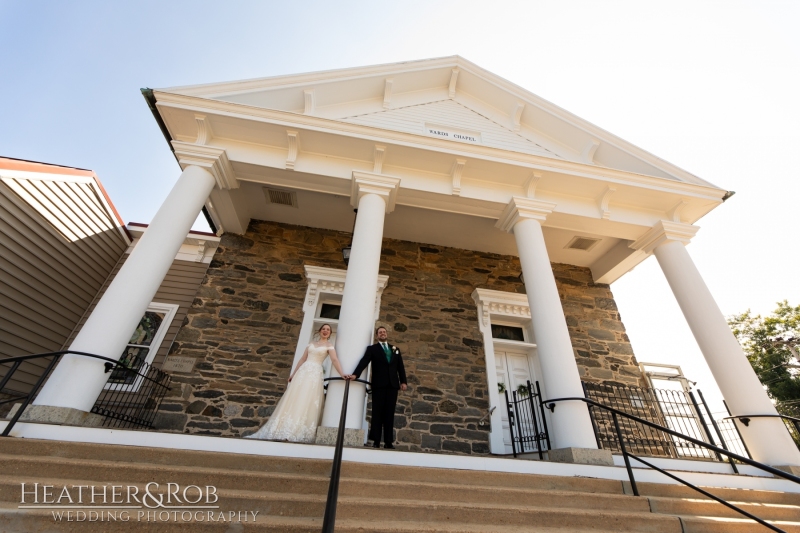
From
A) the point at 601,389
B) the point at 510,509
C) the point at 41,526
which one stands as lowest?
the point at 41,526

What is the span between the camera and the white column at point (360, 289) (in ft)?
13.2

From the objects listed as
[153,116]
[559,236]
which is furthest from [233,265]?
[559,236]

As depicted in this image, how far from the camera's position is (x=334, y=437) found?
12.1ft

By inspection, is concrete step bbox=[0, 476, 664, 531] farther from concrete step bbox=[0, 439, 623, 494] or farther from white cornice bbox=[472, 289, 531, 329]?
white cornice bbox=[472, 289, 531, 329]

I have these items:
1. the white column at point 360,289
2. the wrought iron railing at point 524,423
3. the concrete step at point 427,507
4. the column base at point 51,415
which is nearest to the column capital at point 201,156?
the white column at point 360,289

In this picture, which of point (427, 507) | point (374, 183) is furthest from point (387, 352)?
point (374, 183)

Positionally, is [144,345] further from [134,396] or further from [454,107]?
[454,107]

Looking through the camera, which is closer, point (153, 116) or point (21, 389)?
point (153, 116)

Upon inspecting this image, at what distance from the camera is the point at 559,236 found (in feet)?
26.0

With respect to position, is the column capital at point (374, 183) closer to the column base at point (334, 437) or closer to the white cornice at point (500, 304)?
the white cornice at point (500, 304)

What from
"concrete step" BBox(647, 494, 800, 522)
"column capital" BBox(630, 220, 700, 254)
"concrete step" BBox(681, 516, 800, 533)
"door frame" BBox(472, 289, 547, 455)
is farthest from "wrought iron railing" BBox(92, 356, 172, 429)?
"column capital" BBox(630, 220, 700, 254)

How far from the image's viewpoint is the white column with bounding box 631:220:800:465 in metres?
4.63

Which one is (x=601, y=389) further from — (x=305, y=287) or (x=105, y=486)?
(x=105, y=486)

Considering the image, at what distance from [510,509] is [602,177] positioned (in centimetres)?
552
